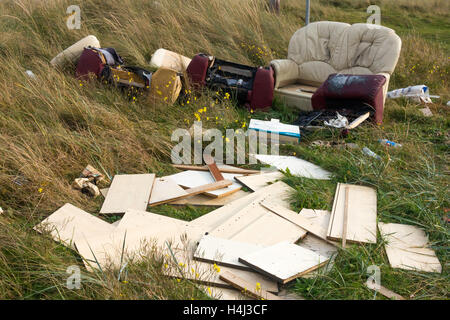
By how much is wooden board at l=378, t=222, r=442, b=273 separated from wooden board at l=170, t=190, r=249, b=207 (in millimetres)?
1329

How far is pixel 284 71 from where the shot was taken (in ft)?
22.3

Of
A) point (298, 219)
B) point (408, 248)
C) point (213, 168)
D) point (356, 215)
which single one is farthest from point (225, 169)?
point (408, 248)

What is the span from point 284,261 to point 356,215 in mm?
1008

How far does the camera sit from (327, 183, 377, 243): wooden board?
3.39m

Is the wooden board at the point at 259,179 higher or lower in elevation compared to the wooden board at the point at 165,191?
lower

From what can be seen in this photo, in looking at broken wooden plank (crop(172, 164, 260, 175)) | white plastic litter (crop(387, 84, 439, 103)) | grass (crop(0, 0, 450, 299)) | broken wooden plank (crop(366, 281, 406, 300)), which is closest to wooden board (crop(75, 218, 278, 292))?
grass (crop(0, 0, 450, 299))

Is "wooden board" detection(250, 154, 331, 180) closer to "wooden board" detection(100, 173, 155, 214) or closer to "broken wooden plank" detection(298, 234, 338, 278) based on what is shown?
"broken wooden plank" detection(298, 234, 338, 278)

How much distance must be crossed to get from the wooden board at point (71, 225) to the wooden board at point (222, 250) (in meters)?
0.78

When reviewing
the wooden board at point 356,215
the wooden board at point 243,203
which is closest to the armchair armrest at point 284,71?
the wooden board at point 243,203

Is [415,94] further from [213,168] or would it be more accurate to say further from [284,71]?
[213,168]

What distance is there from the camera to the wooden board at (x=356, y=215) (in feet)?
11.1

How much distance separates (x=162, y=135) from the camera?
16.3ft

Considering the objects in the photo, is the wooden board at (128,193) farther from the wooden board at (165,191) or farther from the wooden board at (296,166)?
the wooden board at (296,166)
